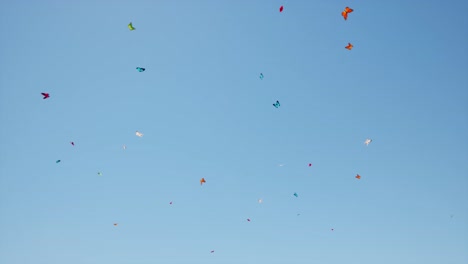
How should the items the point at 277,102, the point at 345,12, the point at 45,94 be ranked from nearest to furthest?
the point at 345,12 < the point at 45,94 < the point at 277,102

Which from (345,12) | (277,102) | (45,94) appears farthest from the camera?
(277,102)

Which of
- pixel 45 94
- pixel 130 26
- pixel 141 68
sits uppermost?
pixel 130 26

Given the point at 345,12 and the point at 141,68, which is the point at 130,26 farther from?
the point at 345,12

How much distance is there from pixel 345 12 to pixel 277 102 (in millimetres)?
8973

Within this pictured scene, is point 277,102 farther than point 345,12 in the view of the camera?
Yes

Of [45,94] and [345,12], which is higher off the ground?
[345,12]

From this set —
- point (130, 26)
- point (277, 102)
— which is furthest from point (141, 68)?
point (277, 102)

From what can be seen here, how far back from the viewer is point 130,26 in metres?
25.4

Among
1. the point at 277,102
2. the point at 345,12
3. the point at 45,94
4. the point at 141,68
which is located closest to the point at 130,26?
the point at 141,68

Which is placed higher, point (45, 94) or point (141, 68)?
point (141, 68)

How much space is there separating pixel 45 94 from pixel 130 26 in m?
8.65

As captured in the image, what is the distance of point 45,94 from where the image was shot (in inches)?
1027

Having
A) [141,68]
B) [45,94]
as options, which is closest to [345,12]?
[141,68]

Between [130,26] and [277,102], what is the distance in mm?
13485
